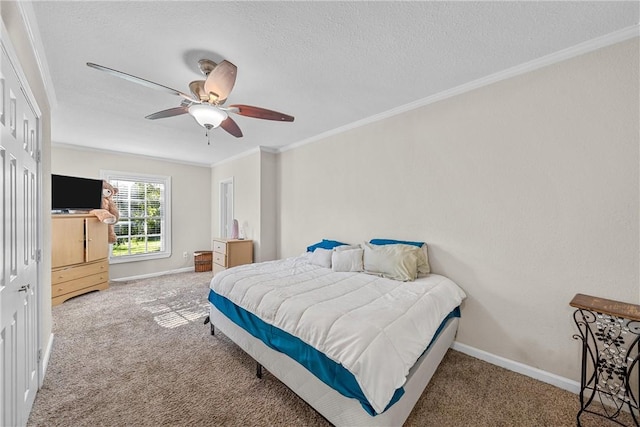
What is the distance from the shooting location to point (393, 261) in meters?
2.49

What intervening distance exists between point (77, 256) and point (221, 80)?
13.4 feet

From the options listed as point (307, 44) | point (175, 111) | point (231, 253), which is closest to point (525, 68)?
point (307, 44)

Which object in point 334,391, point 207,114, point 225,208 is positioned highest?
point 207,114

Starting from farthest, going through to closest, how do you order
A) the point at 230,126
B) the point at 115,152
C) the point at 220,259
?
1. the point at 115,152
2. the point at 220,259
3. the point at 230,126

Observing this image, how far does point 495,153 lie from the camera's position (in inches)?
88.4

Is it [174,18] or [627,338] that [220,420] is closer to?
[174,18]

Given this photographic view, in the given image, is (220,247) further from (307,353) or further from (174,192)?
(307,353)

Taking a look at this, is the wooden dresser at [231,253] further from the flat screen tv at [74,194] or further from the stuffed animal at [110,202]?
the flat screen tv at [74,194]

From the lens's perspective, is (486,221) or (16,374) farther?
(486,221)

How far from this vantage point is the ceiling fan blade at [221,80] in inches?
64.1

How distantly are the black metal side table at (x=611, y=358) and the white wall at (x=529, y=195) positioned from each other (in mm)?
175

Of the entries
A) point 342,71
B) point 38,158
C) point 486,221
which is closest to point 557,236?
point 486,221

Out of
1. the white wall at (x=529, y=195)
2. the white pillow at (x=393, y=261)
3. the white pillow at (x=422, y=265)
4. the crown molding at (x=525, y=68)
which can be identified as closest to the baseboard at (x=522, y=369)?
the white wall at (x=529, y=195)

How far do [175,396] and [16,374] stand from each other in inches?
34.8
